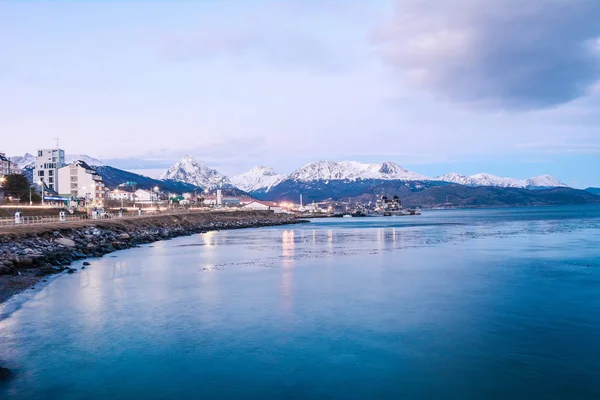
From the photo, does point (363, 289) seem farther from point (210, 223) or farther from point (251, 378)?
point (210, 223)

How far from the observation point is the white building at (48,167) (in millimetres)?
136625

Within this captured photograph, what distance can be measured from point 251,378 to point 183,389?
83.8 inches

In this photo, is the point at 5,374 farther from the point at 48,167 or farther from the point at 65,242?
the point at 48,167

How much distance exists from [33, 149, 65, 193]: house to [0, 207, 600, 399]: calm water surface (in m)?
114

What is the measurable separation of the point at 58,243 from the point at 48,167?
350 feet

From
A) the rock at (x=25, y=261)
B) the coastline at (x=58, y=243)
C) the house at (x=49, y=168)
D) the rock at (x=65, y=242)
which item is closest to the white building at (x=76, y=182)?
the house at (x=49, y=168)

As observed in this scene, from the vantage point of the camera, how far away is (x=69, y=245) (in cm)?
4766

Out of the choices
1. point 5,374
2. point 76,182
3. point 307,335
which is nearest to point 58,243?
point 5,374

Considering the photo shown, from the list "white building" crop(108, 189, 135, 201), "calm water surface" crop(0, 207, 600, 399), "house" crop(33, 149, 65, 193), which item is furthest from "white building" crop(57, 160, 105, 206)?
"calm water surface" crop(0, 207, 600, 399)

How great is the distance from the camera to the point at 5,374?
47.5ft

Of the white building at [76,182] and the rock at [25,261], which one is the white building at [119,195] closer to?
the white building at [76,182]

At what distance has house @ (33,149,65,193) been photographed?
13638 cm

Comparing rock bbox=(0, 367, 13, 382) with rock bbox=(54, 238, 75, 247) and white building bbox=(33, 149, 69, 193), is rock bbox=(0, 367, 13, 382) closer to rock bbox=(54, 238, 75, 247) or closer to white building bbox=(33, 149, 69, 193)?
rock bbox=(54, 238, 75, 247)

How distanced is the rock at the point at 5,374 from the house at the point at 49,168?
132990 millimetres
